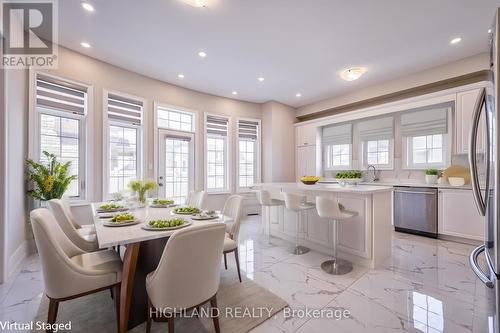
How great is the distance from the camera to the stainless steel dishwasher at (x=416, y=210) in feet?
12.7

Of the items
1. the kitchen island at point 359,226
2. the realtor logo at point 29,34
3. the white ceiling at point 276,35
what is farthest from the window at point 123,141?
the kitchen island at point 359,226

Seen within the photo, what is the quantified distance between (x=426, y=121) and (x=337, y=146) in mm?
2031

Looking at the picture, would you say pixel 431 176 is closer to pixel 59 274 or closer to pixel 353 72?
pixel 353 72

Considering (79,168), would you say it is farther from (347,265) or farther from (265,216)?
(347,265)

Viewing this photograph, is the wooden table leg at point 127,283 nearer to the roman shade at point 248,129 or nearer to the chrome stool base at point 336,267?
the chrome stool base at point 336,267

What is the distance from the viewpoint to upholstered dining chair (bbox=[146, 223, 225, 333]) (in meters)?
1.26

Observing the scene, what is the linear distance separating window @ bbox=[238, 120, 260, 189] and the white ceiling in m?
1.72

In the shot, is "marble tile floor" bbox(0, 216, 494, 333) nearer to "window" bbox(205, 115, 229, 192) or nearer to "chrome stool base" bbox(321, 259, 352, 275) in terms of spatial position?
"chrome stool base" bbox(321, 259, 352, 275)

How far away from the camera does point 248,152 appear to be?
6.23 metres

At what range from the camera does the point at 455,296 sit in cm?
211

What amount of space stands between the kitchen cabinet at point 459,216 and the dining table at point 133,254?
3.98 m

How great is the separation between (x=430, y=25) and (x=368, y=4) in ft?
3.54

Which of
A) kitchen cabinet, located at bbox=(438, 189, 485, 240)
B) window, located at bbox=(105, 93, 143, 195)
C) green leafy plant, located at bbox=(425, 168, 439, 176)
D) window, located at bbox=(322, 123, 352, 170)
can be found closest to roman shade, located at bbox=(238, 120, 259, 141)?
window, located at bbox=(322, 123, 352, 170)

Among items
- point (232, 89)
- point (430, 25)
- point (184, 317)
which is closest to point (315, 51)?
point (430, 25)
